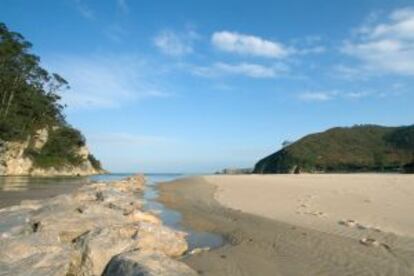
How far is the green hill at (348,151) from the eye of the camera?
99.4 metres

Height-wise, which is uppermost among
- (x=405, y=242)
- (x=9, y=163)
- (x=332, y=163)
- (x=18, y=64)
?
(x=18, y=64)

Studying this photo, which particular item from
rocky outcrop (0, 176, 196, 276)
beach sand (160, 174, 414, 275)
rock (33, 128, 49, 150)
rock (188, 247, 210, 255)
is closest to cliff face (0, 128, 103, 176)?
rock (33, 128, 49, 150)

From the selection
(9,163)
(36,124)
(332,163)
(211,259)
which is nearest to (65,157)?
(36,124)

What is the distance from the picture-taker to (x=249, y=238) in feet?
37.0

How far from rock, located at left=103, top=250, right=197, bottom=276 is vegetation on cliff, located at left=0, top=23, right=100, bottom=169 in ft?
198

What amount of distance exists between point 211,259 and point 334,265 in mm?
2411

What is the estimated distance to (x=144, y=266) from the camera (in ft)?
20.9

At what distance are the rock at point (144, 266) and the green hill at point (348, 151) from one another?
294 feet

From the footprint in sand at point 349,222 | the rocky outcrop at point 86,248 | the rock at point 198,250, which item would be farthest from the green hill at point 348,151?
the rocky outcrop at point 86,248

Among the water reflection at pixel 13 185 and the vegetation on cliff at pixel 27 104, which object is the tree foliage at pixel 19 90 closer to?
the vegetation on cliff at pixel 27 104

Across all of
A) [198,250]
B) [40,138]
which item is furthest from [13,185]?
[40,138]

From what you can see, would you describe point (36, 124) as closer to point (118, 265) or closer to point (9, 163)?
point (9, 163)

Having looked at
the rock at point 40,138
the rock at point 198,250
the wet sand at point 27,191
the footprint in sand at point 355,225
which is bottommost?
the rock at point 198,250

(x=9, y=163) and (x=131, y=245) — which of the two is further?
(x=9, y=163)
